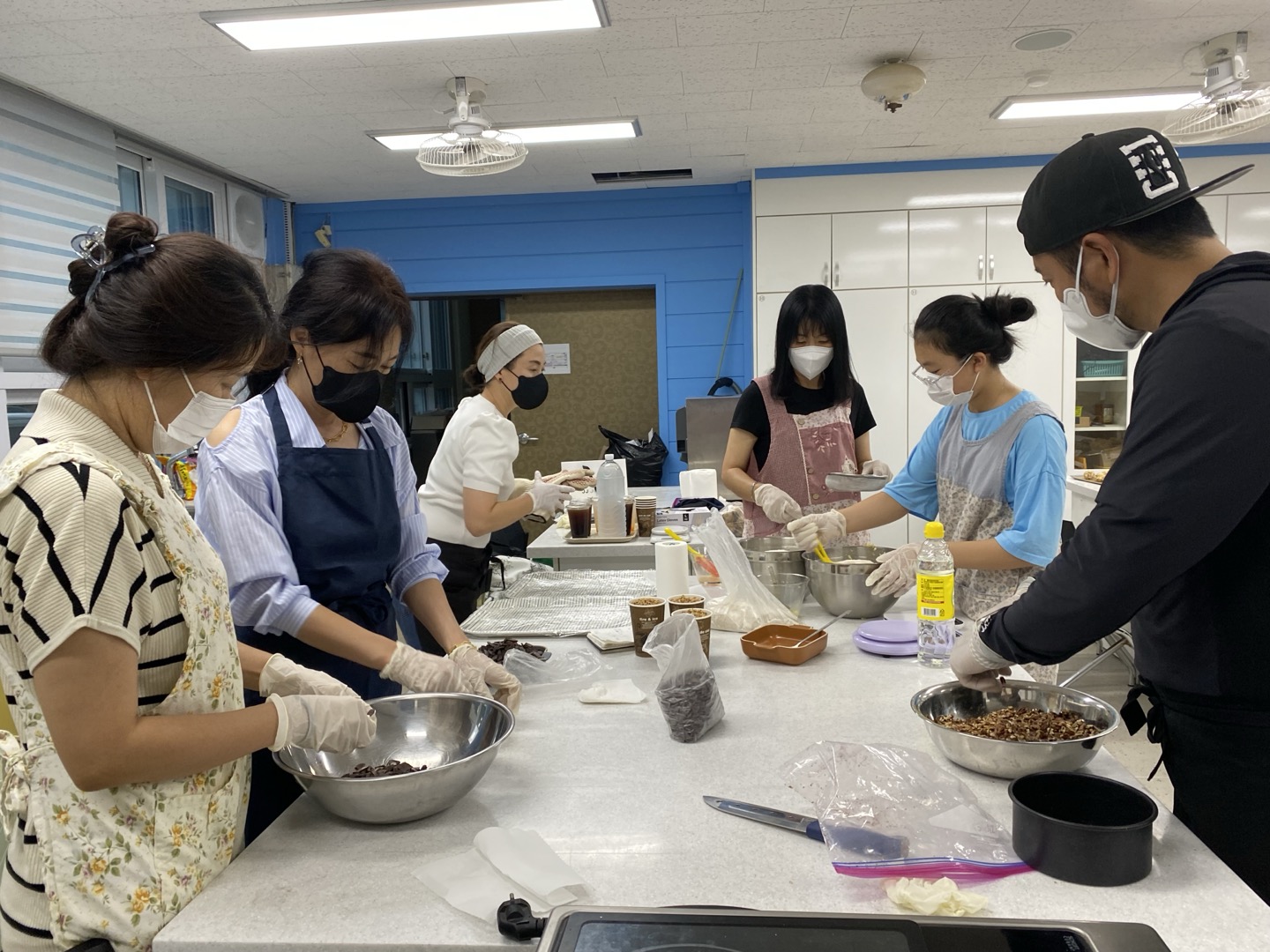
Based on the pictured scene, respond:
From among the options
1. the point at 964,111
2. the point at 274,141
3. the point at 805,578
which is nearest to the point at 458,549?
the point at 805,578

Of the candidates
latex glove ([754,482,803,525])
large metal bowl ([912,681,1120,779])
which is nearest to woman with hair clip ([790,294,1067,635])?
latex glove ([754,482,803,525])

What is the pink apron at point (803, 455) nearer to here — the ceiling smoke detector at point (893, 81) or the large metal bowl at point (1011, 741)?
the large metal bowl at point (1011, 741)

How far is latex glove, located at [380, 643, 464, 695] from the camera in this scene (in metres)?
1.55

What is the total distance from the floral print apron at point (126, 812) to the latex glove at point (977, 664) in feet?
3.59

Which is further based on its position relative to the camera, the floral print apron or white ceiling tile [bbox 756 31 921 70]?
white ceiling tile [bbox 756 31 921 70]

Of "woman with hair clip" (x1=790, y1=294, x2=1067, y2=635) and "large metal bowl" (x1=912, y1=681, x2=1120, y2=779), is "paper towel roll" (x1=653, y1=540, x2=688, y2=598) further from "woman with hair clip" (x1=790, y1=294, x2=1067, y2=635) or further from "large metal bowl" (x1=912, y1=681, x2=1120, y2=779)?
"large metal bowl" (x1=912, y1=681, x2=1120, y2=779)

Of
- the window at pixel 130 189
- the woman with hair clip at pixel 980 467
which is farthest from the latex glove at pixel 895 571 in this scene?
the window at pixel 130 189

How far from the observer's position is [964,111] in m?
4.80

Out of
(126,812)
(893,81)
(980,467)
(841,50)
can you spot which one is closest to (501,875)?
(126,812)

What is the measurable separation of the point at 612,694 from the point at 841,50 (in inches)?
130

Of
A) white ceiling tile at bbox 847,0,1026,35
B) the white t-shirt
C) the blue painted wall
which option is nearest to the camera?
the white t-shirt

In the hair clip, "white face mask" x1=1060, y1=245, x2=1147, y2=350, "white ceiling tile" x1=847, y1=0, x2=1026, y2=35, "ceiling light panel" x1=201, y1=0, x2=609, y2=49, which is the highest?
"white ceiling tile" x1=847, y1=0, x2=1026, y2=35

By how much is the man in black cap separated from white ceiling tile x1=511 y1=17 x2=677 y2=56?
267 cm

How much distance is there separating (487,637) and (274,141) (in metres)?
4.01
